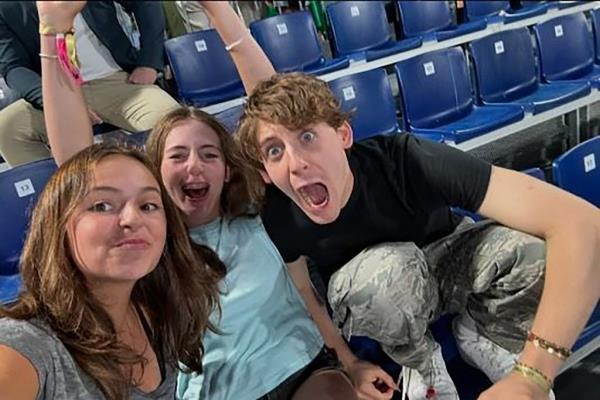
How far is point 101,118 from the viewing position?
1.50m

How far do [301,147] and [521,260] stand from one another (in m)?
0.39

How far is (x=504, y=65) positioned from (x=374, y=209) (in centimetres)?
191

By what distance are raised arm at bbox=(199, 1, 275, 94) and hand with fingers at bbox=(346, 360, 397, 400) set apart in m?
0.55

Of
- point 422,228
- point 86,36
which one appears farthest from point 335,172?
point 86,36

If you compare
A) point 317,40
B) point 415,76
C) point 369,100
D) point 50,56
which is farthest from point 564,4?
point 50,56

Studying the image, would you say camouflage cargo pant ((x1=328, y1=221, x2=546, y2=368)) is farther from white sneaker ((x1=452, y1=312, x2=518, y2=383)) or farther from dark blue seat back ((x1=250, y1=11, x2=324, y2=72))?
dark blue seat back ((x1=250, y1=11, x2=324, y2=72))

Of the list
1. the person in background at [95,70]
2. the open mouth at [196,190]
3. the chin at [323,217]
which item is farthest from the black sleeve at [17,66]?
the chin at [323,217]

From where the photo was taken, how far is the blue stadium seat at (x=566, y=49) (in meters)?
2.88

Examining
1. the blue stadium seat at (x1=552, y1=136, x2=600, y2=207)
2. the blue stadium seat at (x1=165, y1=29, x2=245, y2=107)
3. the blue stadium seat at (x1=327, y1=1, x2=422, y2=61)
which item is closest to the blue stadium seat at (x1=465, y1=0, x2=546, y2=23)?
the blue stadium seat at (x1=327, y1=1, x2=422, y2=61)

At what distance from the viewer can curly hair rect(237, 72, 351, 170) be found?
1034 mm

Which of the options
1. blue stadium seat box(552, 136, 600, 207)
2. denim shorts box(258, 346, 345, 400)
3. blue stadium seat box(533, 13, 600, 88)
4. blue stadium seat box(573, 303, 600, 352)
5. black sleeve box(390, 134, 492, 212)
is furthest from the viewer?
blue stadium seat box(533, 13, 600, 88)

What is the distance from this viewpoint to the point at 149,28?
1106 mm

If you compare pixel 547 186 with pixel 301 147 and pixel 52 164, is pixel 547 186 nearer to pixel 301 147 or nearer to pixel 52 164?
pixel 301 147

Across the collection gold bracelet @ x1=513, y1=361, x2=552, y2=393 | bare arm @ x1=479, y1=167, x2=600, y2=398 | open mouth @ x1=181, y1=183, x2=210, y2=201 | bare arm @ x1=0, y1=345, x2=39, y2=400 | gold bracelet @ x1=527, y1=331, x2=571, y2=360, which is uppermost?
open mouth @ x1=181, y1=183, x2=210, y2=201
